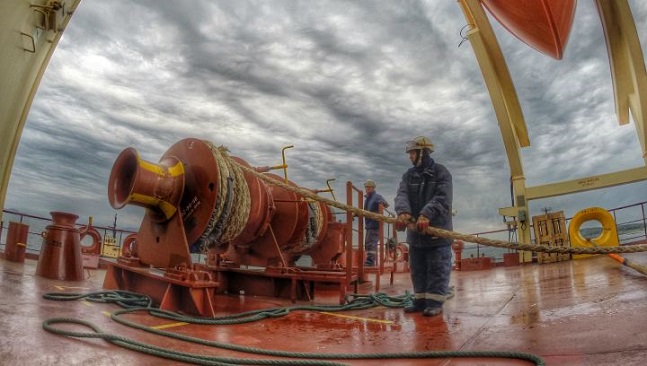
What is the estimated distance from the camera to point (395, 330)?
9.83 feet

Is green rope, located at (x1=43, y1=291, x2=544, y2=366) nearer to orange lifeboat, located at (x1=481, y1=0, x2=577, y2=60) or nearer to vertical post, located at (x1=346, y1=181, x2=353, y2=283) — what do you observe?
vertical post, located at (x1=346, y1=181, x2=353, y2=283)

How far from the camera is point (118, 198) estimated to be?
3656 millimetres

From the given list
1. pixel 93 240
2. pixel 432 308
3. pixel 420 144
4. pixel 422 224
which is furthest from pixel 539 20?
pixel 93 240

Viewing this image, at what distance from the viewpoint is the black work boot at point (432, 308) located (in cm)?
356

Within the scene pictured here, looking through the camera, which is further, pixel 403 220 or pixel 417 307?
pixel 417 307

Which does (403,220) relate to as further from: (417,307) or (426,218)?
(417,307)

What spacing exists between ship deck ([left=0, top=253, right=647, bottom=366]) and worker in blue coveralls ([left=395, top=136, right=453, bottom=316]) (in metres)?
0.25

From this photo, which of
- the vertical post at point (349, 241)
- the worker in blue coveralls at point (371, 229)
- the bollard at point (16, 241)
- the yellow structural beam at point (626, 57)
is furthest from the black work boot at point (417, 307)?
the yellow structural beam at point (626, 57)

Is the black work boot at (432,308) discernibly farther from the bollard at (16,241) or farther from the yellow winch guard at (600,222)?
the bollard at (16,241)

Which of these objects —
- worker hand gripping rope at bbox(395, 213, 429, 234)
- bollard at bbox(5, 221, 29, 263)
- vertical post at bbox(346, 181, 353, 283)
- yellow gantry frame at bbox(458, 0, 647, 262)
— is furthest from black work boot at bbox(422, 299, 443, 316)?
yellow gantry frame at bbox(458, 0, 647, 262)

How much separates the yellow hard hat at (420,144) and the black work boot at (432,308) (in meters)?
1.54

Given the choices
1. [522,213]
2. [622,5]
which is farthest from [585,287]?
[622,5]

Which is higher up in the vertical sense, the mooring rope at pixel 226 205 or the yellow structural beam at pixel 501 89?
the yellow structural beam at pixel 501 89

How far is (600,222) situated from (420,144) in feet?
22.5
